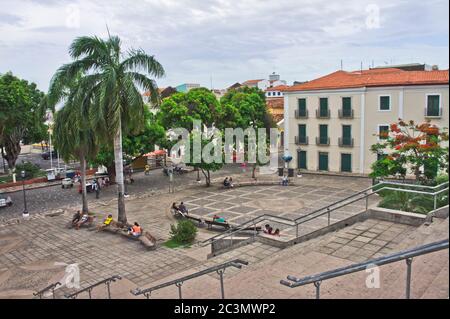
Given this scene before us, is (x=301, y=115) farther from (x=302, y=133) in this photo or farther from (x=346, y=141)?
(x=346, y=141)

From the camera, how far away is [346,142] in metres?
34.4

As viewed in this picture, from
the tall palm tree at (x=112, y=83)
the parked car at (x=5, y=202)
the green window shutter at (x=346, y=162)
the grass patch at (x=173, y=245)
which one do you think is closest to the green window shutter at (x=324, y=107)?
the green window shutter at (x=346, y=162)

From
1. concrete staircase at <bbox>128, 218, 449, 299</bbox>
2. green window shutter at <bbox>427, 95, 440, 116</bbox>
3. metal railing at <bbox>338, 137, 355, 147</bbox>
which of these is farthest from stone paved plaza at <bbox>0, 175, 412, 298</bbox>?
green window shutter at <bbox>427, 95, 440, 116</bbox>

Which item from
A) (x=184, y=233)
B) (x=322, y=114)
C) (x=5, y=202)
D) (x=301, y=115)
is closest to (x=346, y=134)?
(x=322, y=114)

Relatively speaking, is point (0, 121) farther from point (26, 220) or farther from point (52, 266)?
point (52, 266)

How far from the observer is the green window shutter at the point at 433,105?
A: 93.3 feet

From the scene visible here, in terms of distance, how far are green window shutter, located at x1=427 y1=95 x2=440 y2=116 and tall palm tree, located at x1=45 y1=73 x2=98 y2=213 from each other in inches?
910

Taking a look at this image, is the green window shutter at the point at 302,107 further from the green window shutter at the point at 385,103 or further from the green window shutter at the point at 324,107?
the green window shutter at the point at 385,103

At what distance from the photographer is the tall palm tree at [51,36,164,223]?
18109 mm

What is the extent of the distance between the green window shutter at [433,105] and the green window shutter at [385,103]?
3.01 meters

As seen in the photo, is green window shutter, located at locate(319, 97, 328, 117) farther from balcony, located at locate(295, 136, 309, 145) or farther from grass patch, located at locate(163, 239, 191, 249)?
grass patch, located at locate(163, 239, 191, 249)

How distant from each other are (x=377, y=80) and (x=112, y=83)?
2250cm

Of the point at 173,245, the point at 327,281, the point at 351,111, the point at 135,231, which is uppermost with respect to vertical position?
the point at 351,111

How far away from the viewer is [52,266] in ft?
50.3
